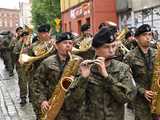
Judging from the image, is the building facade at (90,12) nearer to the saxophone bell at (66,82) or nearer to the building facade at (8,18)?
the saxophone bell at (66,82)

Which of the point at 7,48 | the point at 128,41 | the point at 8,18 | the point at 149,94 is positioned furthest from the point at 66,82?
the point at 8,18

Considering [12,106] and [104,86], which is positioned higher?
[104,86]

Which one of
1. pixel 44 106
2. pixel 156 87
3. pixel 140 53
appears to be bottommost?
pixel 44 106

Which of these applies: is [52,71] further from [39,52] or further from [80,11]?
[80,11]

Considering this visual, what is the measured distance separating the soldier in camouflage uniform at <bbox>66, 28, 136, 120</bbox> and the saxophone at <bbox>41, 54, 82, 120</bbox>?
0.32 m

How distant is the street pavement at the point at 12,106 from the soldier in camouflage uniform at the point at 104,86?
580 centimetres

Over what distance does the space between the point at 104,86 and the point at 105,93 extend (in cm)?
8

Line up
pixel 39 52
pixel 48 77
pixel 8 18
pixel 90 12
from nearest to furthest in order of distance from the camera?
pixel 48 77, pixel 39 52, pixel 90 12, pixel 8 18

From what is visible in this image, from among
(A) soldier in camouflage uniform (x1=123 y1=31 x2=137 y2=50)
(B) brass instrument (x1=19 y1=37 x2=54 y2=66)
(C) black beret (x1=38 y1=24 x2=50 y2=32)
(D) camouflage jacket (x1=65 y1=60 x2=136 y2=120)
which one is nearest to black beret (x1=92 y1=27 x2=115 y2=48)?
(D) camouflage jacket (x1=65 y1=60 x2=136 y2=120)

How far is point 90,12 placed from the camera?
115ft

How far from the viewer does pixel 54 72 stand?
20.8 feet

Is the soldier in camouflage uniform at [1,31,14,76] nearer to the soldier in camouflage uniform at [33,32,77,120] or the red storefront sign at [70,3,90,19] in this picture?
the soldier in camouflage uniform at [33,32,77,120]

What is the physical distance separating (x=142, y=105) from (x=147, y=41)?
0.76m

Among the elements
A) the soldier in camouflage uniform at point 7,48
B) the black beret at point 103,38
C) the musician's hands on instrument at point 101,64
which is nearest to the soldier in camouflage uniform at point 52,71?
the black beret at point 103,38
